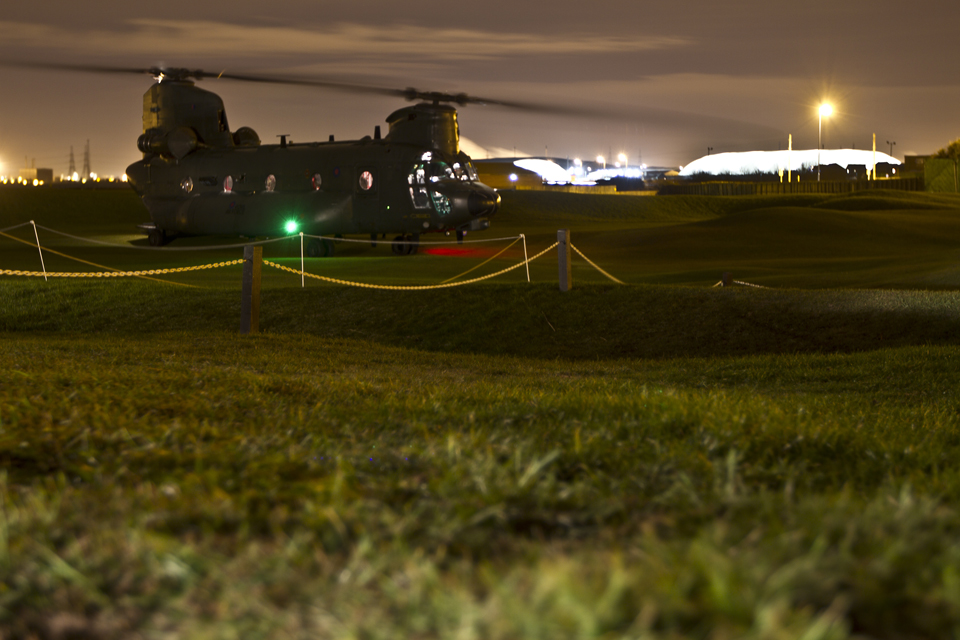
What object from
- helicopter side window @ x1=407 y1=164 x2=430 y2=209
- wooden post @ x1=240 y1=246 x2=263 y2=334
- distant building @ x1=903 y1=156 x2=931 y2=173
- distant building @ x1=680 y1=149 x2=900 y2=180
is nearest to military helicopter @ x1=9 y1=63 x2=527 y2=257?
helicopter side window @ x1=407 y1=164 x2=430 y2=209

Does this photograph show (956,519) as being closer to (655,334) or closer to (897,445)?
(897,445)

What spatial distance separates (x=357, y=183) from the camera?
2989cm

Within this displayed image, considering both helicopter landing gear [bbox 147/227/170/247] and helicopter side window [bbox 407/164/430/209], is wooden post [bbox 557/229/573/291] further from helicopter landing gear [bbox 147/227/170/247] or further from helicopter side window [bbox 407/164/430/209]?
helicopter landing gear [bbox 147/227/170/247]

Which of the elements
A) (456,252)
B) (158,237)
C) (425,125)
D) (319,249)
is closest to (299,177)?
(319,249)

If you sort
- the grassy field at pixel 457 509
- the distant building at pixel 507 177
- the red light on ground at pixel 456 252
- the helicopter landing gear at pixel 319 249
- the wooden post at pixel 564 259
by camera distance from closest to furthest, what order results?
the grassy field at pixel 457 509
the wooden post at pixel 564 259
the red light on ground at pixel 456 252
the helicopter landing gear at pixel 319 249
the distant building at pixel 507 177

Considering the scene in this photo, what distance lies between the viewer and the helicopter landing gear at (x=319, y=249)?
3053cm

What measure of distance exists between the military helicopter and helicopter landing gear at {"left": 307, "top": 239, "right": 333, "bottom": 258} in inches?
1.5

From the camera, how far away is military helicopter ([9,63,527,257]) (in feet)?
96.0

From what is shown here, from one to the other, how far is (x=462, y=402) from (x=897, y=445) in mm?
2592

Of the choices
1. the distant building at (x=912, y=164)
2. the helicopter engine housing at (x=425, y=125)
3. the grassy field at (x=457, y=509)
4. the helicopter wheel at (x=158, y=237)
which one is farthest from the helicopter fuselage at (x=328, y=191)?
the distant building at (x=912, y=164)

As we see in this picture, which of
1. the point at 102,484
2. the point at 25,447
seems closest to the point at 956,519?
the point at 102,484

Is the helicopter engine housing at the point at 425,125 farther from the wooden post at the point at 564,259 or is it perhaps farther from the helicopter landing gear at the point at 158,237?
the wooden post at the point at 564,259

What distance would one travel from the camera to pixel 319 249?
30.7 metres

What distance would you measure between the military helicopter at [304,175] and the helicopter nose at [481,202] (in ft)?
0.10
